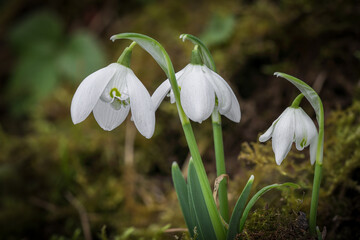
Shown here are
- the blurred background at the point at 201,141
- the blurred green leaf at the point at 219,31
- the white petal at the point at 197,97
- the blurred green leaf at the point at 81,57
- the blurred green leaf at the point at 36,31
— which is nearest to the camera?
the white petal at the point at 197,97

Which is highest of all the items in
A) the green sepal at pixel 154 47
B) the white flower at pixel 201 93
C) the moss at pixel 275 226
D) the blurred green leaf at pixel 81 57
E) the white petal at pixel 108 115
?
the blurred green leaf at pixel 81 57

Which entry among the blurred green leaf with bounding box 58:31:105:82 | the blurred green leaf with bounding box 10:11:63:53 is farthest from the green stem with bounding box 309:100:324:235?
the blurred green leaf with bounding box 10:11:63:53

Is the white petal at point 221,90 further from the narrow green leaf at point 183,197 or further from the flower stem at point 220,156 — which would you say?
the narrow green leaf at point 183,197

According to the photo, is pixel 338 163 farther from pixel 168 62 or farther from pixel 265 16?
pixel 265 16

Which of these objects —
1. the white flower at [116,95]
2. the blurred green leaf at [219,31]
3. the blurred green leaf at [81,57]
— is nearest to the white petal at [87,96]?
the white flower at [116,95]

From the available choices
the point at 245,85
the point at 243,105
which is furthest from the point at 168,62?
the point at 245,85

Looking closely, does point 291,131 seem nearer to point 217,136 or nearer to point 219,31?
point 217,136
